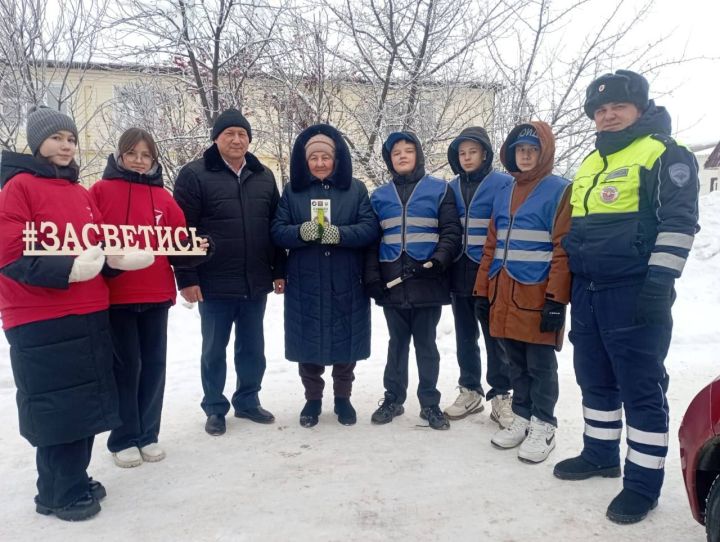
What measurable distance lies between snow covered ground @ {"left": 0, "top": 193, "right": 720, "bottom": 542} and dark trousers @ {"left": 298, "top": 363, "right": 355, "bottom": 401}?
25cm

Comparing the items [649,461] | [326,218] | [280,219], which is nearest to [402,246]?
[326,218]

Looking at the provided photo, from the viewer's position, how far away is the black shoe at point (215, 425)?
13.0ft

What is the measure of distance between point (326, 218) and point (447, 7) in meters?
4.61

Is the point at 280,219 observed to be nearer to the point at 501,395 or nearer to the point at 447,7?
the point at 501,395

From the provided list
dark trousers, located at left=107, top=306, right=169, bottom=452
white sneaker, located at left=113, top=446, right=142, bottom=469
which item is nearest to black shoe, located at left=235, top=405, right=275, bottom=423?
dark trousers, located at left=107, top=306, right=169, bottom=452

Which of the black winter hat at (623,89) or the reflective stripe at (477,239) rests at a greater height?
the black winter hat at (623,89)

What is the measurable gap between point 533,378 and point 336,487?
149 cm

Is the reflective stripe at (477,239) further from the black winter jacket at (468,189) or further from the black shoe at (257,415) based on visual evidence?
the black shoe at (257,415)

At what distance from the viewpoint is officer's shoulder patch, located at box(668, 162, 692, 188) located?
265 centimetres

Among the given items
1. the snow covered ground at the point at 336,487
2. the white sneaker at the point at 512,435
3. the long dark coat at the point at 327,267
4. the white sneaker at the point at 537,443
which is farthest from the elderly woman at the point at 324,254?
the white sneaker at the point at 537,443

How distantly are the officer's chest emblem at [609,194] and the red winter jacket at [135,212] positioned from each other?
2.59 meters

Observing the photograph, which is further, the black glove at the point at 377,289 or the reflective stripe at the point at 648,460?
the black glove at the point at 377,289

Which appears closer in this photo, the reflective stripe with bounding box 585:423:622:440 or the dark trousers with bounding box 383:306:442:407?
the reflective stripe with bounding box 585:423:622:440

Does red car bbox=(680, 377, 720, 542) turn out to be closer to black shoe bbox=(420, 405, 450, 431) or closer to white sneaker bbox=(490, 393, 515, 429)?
white sneaker bbox=(490, 393, 515, 429)
